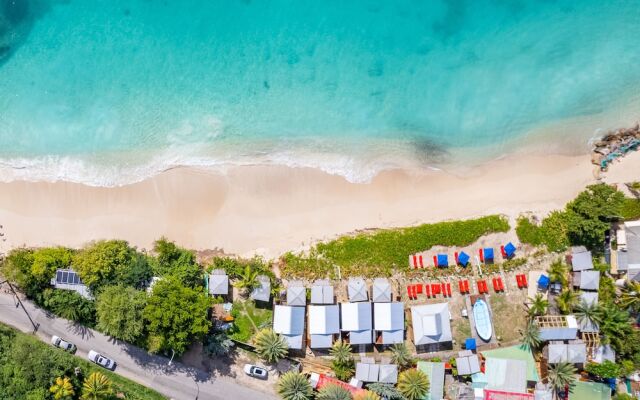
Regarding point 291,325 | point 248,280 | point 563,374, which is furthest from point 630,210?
point 248,280

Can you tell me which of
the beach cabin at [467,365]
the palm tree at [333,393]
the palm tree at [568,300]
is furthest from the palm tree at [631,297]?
the palm tree at [333,393]

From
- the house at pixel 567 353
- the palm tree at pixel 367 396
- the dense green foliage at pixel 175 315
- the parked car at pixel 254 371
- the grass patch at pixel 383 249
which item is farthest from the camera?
the grass patch at pixel 383 249

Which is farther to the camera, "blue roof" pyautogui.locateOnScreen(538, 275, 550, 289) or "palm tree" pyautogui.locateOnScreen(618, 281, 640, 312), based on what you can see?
"blue roof" pyautogui.locateOnScreen(538, 275, 550, 289)

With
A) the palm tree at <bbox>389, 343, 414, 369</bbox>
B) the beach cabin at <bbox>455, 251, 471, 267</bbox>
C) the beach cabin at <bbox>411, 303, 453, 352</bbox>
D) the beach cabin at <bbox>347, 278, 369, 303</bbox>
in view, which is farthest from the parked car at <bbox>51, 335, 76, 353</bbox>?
the beach cabin at <bbox>455, 251, 471, 267</bbox>

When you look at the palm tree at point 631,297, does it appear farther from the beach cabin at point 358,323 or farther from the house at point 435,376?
the beach cabin at point 358,323

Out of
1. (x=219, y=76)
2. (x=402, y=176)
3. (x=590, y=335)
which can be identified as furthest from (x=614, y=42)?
(x=219, y=76)

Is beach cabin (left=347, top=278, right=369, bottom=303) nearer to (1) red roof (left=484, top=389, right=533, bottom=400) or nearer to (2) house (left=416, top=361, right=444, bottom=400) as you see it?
(2) house (left=416, top=361, right=444, bottom=400)

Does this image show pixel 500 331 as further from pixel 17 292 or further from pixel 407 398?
pixel 17 292
